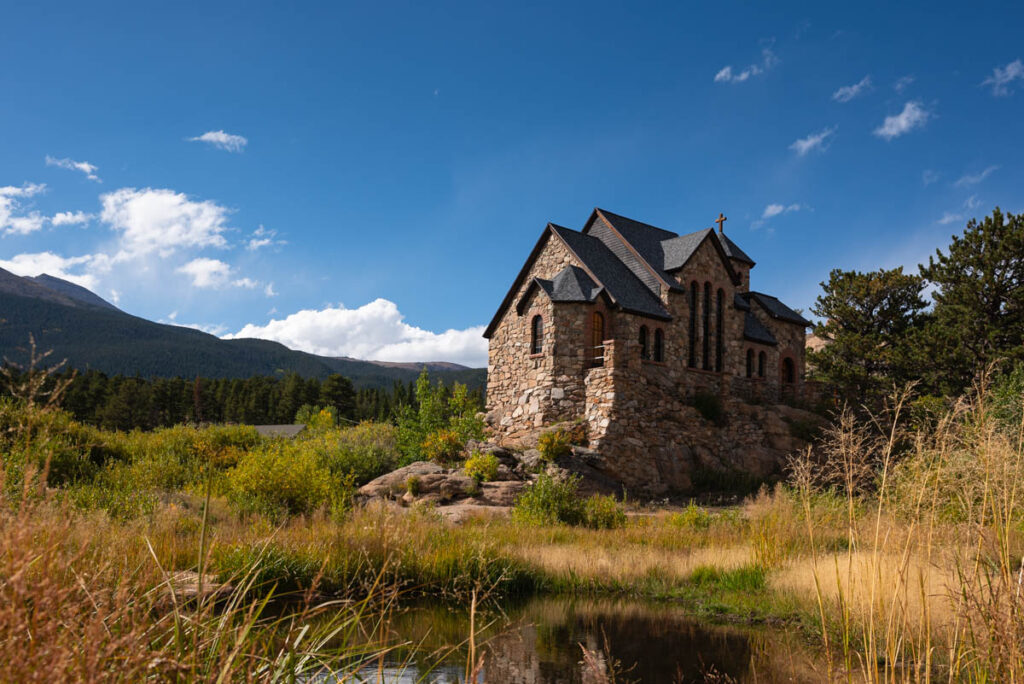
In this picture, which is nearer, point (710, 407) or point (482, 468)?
point (482, 468)

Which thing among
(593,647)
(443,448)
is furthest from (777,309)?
(593,647)

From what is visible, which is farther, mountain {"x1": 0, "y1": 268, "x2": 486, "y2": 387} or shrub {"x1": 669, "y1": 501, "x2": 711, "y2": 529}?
mountain {"x1": 0, "y1": 268, "x2": 486, "y2": 387}

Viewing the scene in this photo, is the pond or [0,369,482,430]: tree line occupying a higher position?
[0,369,482,430]: tree line

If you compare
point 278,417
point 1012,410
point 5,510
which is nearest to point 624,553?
point 5,510

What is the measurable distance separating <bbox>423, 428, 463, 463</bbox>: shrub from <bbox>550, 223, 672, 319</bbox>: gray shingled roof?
26.7ft

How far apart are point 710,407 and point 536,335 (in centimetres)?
730

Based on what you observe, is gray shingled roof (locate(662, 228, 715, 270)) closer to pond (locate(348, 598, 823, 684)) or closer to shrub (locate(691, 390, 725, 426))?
shrub (locate(691, 390, 725, 426))

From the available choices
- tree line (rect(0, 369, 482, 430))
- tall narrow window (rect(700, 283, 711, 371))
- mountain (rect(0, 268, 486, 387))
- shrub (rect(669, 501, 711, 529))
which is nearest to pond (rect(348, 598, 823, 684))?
shrub (rect(669, 501, 711, 529))

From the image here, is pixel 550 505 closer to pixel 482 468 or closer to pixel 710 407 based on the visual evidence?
pixel 482 468

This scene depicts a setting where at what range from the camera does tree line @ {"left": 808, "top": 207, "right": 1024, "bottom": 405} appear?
26.7 meters

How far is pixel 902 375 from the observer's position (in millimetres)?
31031

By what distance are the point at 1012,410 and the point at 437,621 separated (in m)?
16.2

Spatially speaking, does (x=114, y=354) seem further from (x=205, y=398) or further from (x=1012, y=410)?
(x=1012, y=410)

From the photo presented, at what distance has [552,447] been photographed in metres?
19.0
